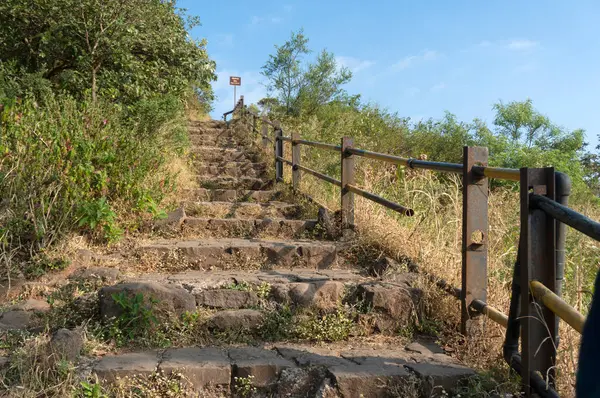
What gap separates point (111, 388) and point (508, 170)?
2.54m

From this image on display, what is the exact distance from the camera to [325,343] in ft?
12.3

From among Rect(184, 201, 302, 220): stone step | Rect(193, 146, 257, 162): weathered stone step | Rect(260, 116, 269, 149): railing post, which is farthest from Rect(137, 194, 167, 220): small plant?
Rect(260, 116, 269, 149): railing post

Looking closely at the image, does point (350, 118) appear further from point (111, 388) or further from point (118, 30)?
point (111, 388)

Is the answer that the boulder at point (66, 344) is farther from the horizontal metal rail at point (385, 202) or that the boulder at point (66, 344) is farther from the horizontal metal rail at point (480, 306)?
the horizontal metal rail at point (385, 202)

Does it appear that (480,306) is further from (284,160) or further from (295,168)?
(284,160)

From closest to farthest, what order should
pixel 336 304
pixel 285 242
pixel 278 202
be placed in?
1. pixel 336 304
2. pixel 285 242
3. pixel 278 202

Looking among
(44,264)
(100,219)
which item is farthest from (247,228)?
(44,264)

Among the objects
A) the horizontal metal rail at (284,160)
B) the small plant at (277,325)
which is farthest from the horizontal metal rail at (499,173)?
the horizontal metal rail at (284,160)

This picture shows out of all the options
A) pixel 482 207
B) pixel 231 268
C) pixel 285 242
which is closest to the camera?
pixel 482 207

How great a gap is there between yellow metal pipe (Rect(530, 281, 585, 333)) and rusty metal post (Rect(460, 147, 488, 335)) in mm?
862

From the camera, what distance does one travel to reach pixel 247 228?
20.5ft

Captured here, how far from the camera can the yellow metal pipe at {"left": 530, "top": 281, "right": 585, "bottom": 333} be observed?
2322 millimetres

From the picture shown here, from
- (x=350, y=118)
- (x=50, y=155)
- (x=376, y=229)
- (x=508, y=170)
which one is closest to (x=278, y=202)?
(x=376, y=229)

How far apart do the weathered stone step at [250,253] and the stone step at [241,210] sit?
136 centimetres
